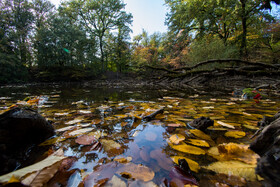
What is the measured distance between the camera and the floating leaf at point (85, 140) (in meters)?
0.75

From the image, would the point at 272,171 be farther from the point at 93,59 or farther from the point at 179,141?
the point at 93,59

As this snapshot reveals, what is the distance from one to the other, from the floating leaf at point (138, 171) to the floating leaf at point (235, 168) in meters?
0.25

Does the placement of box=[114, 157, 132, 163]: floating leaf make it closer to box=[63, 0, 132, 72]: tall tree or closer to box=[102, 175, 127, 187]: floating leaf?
box=[102, 175, 127, 187]: floating leaf

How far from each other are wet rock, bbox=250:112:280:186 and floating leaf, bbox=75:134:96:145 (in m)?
0.81

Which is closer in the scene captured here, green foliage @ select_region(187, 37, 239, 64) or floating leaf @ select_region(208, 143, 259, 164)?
floating leaf @ select_region(208, 143, 259, 164)

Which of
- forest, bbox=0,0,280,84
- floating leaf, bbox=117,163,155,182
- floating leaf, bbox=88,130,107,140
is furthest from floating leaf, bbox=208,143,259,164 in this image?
forest, bbox=0,0,280,84

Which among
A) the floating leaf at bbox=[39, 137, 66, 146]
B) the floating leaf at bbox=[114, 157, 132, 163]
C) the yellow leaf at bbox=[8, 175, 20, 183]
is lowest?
the floating leaf at bbox=[39, 137, 66, 146]

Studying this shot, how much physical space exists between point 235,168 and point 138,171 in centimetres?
39

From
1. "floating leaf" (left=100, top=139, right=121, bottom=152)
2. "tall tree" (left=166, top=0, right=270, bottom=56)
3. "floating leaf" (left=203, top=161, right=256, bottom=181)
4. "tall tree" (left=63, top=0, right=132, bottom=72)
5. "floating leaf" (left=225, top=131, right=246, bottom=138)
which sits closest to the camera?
"floating leaf" (left=203, top=161, right=256, bottom=181)

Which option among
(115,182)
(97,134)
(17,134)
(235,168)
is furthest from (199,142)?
(17,134)

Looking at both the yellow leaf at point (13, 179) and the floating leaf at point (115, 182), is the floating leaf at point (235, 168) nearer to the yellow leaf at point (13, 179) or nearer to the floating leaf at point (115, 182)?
the floating leaf at point (115, 182)

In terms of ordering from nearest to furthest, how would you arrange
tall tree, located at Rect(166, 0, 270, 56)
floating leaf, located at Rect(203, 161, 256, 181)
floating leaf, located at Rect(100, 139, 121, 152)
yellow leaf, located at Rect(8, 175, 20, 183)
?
yellow leaf, located at Rect(8, 175, 20, 183)
floating leaf, located at Rect(203, 161, 256, 181)
floating leaf, located at Rect(100, 139, 121, 152)
tall tree, located at Rect(166, 0, 270, 56)

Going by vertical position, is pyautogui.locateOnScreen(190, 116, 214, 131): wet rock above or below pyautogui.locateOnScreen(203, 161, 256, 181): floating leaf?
above

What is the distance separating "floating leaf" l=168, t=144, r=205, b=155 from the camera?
0.64 metres
